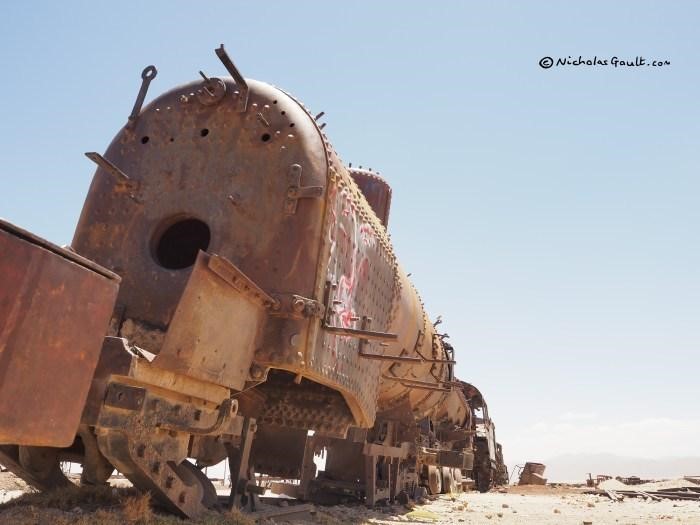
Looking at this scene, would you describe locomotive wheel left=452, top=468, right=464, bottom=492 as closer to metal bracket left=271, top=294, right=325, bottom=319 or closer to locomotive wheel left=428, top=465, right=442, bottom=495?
locomotive wheel left=428, top=465, right=442, bottom=495

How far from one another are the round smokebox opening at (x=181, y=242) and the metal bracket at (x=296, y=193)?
828 mm

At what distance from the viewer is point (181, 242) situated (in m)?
5.63

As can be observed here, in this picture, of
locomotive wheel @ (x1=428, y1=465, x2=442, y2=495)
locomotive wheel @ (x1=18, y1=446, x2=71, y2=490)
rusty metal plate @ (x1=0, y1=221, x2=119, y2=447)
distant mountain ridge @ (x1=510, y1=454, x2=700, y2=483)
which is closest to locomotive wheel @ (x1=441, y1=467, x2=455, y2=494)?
locomotive wheel @ (x1=428, y1=465, x2=442, y2=495)

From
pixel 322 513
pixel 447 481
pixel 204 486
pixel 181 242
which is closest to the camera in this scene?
pixel 204 486

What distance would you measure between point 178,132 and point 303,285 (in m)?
1.91

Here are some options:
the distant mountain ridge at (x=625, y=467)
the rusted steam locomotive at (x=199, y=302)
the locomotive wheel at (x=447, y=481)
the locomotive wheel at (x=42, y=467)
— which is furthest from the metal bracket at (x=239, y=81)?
the distant mountain ridge at (x=625, y=467)

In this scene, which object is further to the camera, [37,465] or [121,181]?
[121,181]

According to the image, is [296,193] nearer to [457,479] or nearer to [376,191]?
[376,191]

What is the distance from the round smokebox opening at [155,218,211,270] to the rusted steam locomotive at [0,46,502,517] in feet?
0.07

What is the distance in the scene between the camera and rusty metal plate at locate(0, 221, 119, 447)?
2.20 m

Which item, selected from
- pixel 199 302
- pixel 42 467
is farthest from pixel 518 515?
pixel 199 302

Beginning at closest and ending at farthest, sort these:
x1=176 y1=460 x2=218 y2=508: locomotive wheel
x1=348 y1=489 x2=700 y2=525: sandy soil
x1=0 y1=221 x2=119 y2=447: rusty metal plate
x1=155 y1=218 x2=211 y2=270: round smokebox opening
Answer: x1=0 y1=221 x2=119 y2=447: rusty metal plate < x1=176 y1=460 x2=218 y2=508: locomotive wheel < x1=155 y1=218 x2=211 y2=270: round smokebox opening < x1=348 y1=489 x2=700 y2=525: sandy soil

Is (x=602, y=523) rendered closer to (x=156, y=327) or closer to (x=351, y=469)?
(x=351, y=469)

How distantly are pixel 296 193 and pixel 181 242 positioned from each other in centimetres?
135
